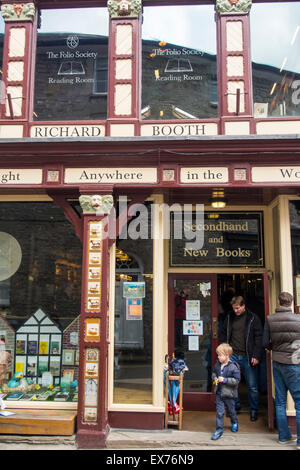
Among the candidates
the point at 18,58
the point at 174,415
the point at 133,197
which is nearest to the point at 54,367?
the point at 174,415

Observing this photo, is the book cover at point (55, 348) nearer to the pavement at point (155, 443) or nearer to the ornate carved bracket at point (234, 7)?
the pavement at point (155, 443)

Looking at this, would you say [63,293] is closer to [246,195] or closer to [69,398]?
[69,398]

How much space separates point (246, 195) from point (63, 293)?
3.33 metres

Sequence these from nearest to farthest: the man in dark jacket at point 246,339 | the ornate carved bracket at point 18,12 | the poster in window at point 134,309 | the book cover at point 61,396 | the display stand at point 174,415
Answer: the display stand at point 174,415 → the book cover at point 61,396 → the poster in window at point 134,309 → the man in dark jacket at point 246,339 → the ornate carved bracket at point 18,12

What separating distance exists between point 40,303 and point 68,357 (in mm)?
957

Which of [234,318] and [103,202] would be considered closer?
[103,202]

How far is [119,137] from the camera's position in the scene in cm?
616

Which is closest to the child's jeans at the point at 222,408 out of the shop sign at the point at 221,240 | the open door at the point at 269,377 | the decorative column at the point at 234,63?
the open door at the point at 269,377

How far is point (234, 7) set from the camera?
6855 millimetres

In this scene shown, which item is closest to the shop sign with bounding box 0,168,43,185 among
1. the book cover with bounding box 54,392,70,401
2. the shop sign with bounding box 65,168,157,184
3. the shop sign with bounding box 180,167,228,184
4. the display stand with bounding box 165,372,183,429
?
the shop sign with bounding box 65,168,157,184

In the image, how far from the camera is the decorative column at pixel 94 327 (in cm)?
587

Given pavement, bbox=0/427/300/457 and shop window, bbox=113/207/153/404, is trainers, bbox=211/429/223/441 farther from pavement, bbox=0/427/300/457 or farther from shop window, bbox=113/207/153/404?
shop window, bbox=113/207/153/404

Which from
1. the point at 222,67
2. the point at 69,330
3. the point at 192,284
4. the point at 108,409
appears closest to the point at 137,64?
the point at 222,67

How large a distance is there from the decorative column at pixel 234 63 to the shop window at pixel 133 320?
6.48 feet
